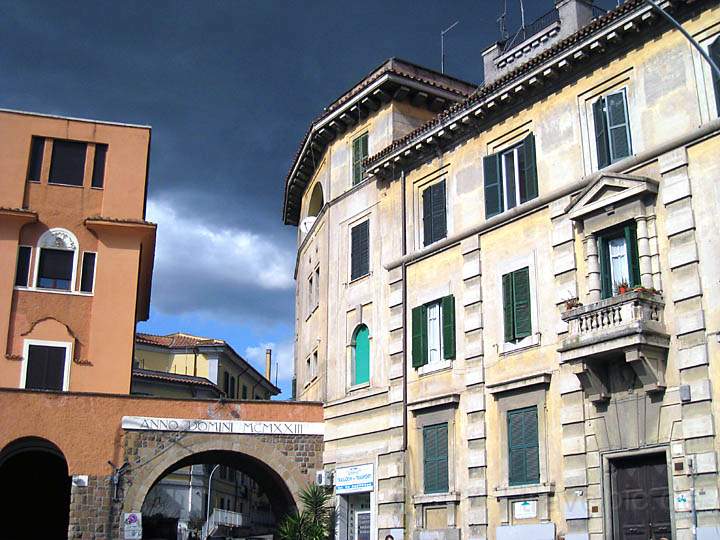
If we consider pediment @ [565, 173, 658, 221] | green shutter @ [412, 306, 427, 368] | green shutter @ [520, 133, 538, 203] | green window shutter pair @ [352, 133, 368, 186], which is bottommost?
green shutter @ [412, 306, 427, 368]

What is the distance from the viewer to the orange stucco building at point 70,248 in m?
32.3

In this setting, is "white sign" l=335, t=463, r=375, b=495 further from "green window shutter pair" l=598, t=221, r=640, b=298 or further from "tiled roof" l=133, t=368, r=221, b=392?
"tiled roof" l=133, t=368, r=221, b=392

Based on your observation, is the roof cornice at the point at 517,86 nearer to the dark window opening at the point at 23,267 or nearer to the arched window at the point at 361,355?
the arched window at the point at 361,355

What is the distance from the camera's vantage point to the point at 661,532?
1878 centimetres

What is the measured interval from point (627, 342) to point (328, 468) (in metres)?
13.8

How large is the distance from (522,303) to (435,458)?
5.21 meters

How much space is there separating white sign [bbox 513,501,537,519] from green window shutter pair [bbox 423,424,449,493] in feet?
9.08

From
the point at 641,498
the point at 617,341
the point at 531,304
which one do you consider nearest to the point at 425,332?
the point at 531,304

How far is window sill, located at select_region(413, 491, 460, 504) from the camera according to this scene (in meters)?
24.1

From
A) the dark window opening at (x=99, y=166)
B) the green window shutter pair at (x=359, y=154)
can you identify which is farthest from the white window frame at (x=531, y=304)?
the dark window opening at (x=99, y=166)

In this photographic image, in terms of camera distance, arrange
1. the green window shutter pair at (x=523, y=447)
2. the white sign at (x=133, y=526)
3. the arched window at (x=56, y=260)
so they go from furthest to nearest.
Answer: the arched window at (x=56, y=260), the white sign at (x=133, y=526), the green window shutter pair at (x=523, y=447)

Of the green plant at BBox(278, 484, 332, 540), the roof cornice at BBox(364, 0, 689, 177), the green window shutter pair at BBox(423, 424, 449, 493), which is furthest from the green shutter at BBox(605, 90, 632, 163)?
the green plant at BBox(278, 484, 332, 540)

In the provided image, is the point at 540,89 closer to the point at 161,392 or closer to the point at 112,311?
the point at 112,311

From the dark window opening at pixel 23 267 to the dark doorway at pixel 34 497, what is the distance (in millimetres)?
7551
